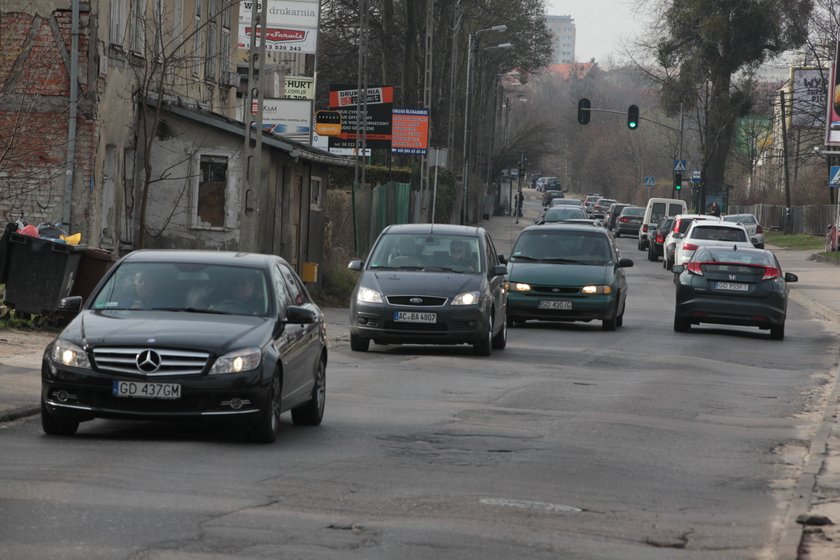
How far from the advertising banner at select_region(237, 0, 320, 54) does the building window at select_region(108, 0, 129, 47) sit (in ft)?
33.1

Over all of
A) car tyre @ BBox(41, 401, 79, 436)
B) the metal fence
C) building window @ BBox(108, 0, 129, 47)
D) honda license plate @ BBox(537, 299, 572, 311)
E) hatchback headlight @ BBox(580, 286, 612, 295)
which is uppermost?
building window @ BBox(108, 0, 129, 47)

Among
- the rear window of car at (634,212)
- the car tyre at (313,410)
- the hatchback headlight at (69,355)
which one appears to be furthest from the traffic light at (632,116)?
the hatchback headlight at (69,355)

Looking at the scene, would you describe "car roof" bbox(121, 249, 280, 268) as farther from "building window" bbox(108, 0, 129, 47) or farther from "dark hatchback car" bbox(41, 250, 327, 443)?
"building window" bbox(108, 0, 129, 47)

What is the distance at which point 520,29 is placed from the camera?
268ft

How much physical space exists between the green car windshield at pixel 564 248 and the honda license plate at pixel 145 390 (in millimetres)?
15882

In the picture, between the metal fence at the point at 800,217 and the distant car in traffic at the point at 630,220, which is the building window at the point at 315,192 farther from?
the distant car in traffic at the point at 630,220

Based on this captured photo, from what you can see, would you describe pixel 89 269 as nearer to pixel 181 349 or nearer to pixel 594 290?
pixel 594 290

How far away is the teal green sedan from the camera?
25.6m

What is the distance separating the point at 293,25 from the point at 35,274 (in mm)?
18709

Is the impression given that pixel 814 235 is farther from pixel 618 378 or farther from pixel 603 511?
pixel 603 511

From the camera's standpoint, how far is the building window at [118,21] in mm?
26312

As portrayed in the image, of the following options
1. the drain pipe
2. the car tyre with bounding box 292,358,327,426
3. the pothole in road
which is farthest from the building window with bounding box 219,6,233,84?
the pothole in road

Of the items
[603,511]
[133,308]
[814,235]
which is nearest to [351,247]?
[133,308]

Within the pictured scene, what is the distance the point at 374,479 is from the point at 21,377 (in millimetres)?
6349
